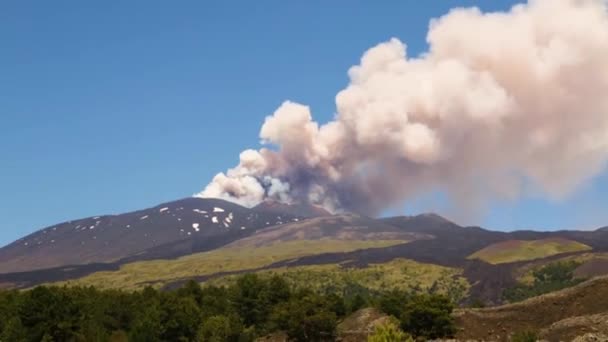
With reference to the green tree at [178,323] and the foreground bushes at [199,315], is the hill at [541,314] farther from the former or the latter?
the green tree at [178,323]

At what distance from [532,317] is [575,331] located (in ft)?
48.4

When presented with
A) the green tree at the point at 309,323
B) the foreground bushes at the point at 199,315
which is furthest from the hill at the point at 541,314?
the green tree at the point at 309,323

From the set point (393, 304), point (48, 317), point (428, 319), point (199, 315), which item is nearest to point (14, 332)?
point (48, 317)

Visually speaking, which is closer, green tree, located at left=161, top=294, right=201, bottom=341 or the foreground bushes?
the foreground bushes

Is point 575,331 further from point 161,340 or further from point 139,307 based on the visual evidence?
point 139,307

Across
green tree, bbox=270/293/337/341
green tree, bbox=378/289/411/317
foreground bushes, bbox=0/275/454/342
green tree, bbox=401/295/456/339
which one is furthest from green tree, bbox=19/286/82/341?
green tree, bbox=401/295/456/339

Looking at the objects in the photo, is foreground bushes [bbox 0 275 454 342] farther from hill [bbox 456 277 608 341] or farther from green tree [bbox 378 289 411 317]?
hill [bbox 456 277 608 341]

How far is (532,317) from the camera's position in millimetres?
82688

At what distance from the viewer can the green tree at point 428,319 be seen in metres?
72.6

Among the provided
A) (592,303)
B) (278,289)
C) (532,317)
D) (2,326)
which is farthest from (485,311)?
(2,326)

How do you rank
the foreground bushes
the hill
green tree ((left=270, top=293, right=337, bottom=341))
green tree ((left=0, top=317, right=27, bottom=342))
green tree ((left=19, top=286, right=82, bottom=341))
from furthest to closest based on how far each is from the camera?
green tree ((left=19, top=286, right=82, bottom=341)) → green tree ((left=0, top=317, right=27, bottom=342)) → the hill → green tree ((left=270, top=293, right=337, bottom=341)) → the foreground bushes

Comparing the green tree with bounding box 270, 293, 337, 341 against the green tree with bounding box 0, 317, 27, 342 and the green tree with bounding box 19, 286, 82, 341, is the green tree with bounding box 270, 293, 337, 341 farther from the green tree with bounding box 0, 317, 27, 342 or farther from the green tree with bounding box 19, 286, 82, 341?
the green tree with bounding box 0, 317, 27, 342

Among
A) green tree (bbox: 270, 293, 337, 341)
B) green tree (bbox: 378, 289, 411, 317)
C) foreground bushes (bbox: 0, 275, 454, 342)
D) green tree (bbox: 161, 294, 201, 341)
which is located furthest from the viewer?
green tree (bbox: 378, 289, 411, 317)

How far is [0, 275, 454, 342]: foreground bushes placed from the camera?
7488 cm
